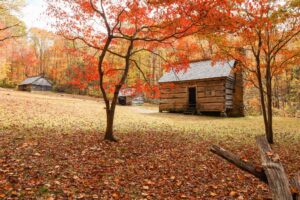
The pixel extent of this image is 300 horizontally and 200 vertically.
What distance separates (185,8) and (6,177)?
8.08m

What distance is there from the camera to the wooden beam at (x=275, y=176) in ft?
8.62

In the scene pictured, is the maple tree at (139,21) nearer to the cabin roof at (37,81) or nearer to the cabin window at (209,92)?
the cabin window at (209,92)

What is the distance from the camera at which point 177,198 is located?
5121 mm

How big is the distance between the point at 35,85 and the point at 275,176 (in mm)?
50869

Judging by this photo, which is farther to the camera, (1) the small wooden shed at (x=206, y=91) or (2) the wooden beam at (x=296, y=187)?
(1) the small wooden shed at (x=206, y=91)

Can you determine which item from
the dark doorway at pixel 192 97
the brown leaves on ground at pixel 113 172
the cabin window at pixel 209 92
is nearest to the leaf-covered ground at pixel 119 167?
the brown leaves on ground at pixel 113 172

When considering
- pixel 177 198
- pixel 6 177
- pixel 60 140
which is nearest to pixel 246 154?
pixel 177 198

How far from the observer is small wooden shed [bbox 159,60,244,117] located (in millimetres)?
21734

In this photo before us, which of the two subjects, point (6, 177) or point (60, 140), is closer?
point (6, 177)

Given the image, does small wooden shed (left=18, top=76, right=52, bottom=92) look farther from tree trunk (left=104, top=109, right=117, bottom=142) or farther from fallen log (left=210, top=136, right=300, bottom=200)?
fallen log (left=210, top=136, right=300, bottom=200)

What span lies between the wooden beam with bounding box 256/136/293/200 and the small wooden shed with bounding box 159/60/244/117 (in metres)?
17.6

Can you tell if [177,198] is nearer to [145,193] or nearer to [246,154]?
[145,193]

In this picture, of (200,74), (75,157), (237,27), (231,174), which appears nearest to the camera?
(231,174)

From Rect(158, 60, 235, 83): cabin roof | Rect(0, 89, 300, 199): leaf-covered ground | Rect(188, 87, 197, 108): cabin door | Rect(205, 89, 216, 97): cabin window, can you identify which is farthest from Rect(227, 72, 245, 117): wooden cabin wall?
Rect(0, 89, 300, 199): leaf-covered ground
